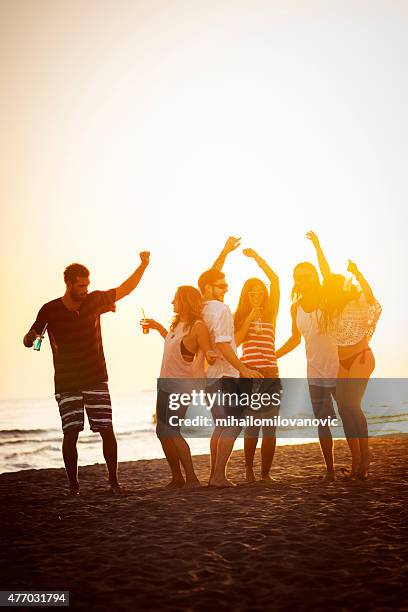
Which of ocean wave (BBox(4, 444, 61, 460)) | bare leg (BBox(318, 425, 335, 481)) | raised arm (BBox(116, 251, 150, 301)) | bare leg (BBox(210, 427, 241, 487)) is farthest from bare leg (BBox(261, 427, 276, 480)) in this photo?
ocean wave (BBox(4, 444, 61, 460))

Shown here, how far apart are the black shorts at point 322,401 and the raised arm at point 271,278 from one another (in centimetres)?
94

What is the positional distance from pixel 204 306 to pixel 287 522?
2536 mm

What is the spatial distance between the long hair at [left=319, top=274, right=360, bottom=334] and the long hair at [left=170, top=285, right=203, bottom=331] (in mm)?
1404

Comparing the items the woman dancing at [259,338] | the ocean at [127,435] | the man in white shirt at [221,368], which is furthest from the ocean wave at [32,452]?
the man in white shirt at [221,368]

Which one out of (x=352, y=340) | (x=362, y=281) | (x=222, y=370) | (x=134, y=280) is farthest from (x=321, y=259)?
(x=134, y=280)

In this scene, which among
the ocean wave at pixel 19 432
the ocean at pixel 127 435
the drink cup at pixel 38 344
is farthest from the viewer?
the ocean wave at pixel 19 432

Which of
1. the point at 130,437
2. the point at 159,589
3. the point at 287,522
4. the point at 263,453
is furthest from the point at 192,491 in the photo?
the point at 130,437

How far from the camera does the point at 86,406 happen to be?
Answer: 6.75 meters

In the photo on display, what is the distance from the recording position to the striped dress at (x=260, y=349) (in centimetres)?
713

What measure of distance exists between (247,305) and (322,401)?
1329 millimetres

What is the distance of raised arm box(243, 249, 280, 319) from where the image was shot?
23.9ft

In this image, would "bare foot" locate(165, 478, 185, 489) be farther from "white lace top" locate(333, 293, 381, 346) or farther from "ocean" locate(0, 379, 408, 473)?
"ocean" locate(0, 379, 408, 473)

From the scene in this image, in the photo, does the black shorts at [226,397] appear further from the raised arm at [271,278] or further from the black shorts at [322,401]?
the raised arm at [271,278]

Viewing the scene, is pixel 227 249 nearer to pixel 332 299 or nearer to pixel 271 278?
pixel 271 278
